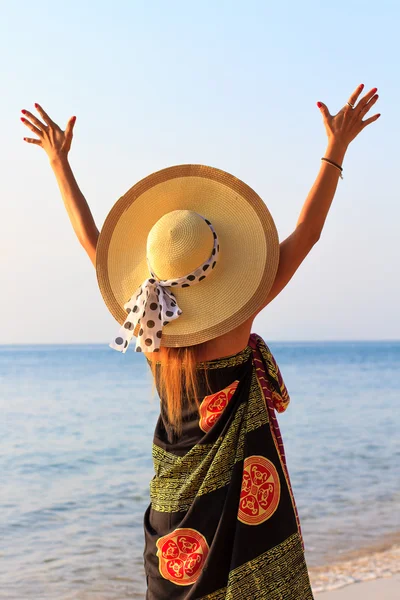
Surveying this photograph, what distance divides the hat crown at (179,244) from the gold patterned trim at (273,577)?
82cm

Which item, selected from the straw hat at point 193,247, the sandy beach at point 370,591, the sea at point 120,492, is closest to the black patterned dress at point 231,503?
the straw hat at point 193,247

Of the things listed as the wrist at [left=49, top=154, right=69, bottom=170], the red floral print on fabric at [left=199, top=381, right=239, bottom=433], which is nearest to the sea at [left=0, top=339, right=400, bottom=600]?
the red floral print on fabric at [left=199, top=381, right=239, bottom=433]

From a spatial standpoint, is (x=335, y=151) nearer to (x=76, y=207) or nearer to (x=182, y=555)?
(x=76, y=207)

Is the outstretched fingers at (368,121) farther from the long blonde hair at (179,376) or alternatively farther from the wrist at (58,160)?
the wrist at (58,160)

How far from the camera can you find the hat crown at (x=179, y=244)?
7.50 feet

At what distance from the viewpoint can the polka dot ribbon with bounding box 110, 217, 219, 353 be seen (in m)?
2.29

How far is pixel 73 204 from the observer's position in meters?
2.71

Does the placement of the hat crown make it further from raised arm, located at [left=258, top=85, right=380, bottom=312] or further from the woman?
raised arm, located at [left=258, top=85, right=380, bottom=312]

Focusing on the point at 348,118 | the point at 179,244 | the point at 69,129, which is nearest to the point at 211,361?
the point at 179,244

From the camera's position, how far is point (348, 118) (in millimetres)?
2504

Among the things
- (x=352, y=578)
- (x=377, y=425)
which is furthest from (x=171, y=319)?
(x=377, y=425)

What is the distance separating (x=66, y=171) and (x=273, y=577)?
1445mm

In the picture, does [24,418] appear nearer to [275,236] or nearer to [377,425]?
[377,425]

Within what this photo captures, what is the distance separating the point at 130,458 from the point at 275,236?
771 centimetres
